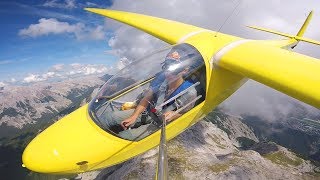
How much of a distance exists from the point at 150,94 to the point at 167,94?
59 cm

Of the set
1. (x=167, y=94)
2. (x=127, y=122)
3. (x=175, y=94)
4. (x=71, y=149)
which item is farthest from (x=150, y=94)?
(x=71, y=149)

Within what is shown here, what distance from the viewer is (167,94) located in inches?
355

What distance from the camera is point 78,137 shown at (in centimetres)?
823

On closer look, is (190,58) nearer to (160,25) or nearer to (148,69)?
(148,69)

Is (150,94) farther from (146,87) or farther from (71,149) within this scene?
(71,149)

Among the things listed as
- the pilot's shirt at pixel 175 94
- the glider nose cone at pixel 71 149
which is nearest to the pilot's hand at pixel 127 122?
the glider nose cone at pixel 71 149

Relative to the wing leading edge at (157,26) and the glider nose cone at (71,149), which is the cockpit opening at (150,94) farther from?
the wing leading edge at (157,26)

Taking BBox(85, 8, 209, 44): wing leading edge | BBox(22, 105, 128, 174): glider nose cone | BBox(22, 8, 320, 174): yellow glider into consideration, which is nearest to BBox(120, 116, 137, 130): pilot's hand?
BBox(22, 8, 320, 174): yellow glider

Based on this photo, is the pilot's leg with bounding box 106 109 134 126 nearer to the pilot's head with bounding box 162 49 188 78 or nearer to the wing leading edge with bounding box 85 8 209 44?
the pilot's head with bounding box 162 49 188 78

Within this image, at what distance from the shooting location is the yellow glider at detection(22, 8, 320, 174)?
309 inches

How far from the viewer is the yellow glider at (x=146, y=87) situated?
7.84 meters

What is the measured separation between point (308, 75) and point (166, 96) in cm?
426

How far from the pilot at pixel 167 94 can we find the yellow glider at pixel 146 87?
8.0 inches

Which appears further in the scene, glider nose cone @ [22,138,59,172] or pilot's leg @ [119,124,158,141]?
pilot's leg @ [119,124,158,141]
